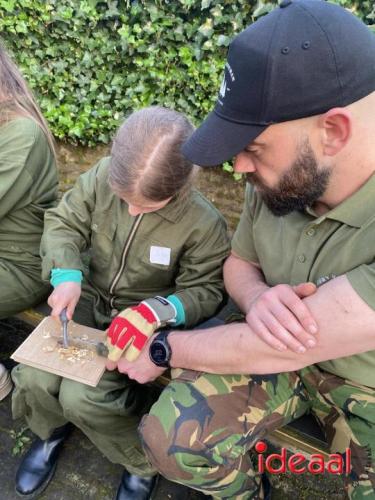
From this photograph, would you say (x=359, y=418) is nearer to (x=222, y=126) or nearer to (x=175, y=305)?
(x=175, y=305)

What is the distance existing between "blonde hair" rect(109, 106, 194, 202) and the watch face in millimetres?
586

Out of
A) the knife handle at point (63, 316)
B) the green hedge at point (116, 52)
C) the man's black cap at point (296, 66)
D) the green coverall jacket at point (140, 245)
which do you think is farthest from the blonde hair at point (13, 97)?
the green hedge at point (116, 52)

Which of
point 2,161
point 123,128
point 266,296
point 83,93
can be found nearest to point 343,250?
point 266,296

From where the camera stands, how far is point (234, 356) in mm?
1592

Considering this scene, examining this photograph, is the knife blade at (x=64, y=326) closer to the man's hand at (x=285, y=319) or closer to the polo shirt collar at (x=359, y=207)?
the man's hand at (x=285, y=319)

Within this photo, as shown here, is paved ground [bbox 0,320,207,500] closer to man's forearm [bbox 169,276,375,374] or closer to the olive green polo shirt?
man's forearm [bbox 169,276,375,374]

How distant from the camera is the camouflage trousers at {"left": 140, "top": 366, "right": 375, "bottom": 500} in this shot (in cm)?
160

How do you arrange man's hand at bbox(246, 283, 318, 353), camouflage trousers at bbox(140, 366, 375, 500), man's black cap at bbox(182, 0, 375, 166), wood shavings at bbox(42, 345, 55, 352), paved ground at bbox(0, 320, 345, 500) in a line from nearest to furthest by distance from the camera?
man's black cap at bbox(182, 0, 375, 166), man's hand at bbox(246, 283, 318, 353), camouflage trousers at bbox(140, 366, 375, 500), wood shavings at bbox(42, 345, 55, 352), paved ground at bbox(0, 320, 345, 500)

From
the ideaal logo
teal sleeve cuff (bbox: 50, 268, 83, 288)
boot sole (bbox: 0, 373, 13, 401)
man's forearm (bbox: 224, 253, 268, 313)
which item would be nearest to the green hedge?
man's forearm (bbox: 224, 253, 268, 313)

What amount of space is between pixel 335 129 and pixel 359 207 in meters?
0.28

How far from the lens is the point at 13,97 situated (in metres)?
2.27

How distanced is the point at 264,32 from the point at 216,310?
1196mm

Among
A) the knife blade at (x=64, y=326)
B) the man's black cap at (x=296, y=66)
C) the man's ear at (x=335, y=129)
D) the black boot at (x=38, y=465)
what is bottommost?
the black boot at (x=38, y=465)

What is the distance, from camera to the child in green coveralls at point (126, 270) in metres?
1.83
